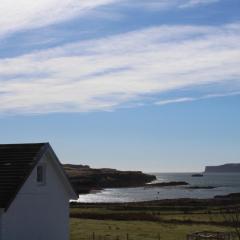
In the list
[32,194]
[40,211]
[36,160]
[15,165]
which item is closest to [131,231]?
[40,211]

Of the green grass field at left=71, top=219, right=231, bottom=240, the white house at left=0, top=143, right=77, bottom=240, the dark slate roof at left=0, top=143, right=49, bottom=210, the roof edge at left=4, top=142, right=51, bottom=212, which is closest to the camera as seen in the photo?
the roof edge at left=4, top=142, right=51, bottom=212

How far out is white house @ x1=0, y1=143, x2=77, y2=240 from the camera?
25406mm

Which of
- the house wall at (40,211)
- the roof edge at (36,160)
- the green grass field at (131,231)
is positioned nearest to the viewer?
the roof edge at (36,160)

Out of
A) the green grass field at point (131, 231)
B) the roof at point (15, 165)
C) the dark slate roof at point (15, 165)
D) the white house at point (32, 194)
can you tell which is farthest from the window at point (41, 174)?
the green grass field at point (131, 231)

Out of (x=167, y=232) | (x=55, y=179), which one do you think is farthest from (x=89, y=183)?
(x=55, y=179)

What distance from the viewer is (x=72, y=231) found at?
4109cm

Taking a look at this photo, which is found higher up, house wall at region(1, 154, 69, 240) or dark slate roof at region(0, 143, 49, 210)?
dark slate roof at region(0, 143, 49, 210)

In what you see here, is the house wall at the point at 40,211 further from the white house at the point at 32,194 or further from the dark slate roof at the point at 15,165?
the dark slate roof at the point at 15,165

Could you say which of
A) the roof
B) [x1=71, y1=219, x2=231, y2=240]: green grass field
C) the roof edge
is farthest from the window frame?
[x1=71, y1=219, x2=231, y2=240]: green grass field

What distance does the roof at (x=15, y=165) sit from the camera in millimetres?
25094

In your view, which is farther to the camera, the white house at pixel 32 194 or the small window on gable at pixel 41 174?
the small window on gable at pixel 41 174

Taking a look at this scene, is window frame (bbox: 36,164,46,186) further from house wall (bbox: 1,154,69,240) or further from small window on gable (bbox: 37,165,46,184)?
house wall (bbox: 1,154,69,240)

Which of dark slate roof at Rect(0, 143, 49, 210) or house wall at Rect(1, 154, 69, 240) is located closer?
dark slate roof at Rect(0, 143, 49, 210)

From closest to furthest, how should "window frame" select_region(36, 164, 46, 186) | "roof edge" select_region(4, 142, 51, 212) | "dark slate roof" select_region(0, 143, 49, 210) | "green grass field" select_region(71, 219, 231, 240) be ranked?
"roof edge" select_region(4, 142, 51, 212), "dark slate roof" select_region(0, 143, 49, 210), "window frame" select_region(36, 164, 46, 186), "green grass field" select_region(71, 219, 231, 240)
